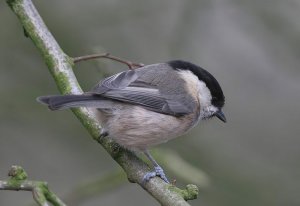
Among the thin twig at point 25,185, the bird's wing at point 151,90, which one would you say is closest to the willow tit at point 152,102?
the bird's wing at point 151,90

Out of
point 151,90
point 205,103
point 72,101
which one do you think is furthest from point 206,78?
point 72,101

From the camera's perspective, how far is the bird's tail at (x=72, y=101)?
253 cm

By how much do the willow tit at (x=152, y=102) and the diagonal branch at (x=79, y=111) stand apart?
0.06 meters

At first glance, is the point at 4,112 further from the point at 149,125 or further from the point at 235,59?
the point at 235,59

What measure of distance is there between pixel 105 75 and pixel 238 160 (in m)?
1.19

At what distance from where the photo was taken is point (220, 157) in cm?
380

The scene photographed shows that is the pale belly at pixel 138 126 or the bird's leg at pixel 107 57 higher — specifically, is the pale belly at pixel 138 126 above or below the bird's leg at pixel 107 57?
below

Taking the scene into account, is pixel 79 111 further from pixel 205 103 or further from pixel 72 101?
pixel 205 103

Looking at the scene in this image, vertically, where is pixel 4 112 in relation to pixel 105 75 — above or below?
below

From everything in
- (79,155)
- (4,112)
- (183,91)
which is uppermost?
(183,91)

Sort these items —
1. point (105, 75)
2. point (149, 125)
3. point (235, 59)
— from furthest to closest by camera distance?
1. point (235, 59)
2. point (105, 75)
3. point (149, 125)

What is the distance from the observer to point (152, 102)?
3.03 m

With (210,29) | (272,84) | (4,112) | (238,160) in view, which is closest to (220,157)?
(238,160)

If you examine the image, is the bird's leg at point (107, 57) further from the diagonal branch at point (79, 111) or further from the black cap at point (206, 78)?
the black cap at point (206, 78)
